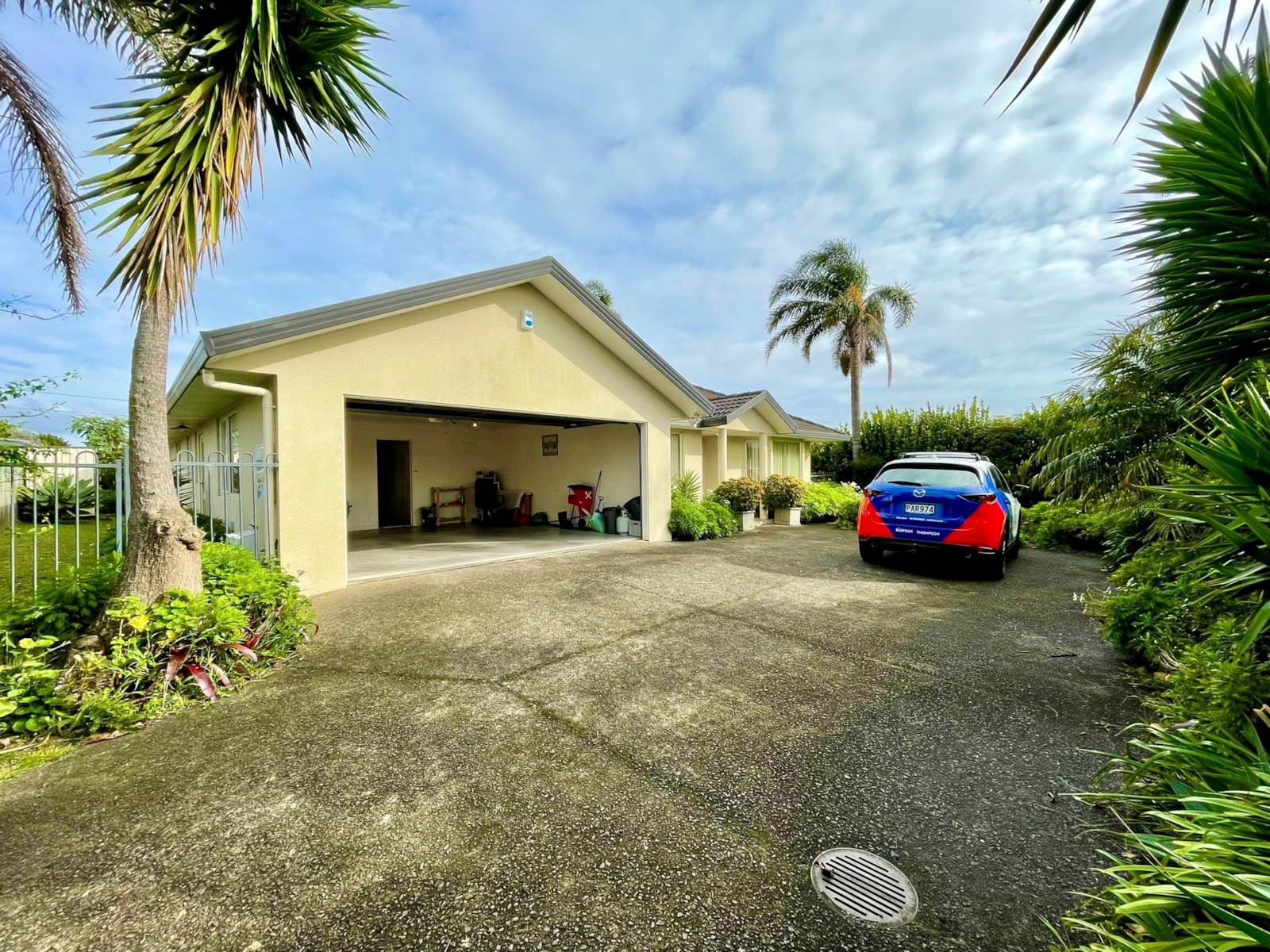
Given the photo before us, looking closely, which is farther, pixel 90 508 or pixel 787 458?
pixel 787 458

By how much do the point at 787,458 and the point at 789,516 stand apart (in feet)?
14.1

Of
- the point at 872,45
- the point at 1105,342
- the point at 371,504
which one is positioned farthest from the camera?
the point at 371,504

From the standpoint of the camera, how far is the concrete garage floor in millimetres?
8383

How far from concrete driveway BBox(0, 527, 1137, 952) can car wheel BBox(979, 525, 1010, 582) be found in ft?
7.19

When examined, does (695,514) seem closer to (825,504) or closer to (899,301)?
(825,504)

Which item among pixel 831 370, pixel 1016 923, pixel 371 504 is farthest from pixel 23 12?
pixel 831 370

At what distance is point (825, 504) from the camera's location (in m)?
16.3

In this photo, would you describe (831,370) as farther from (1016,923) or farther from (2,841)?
(2,841)

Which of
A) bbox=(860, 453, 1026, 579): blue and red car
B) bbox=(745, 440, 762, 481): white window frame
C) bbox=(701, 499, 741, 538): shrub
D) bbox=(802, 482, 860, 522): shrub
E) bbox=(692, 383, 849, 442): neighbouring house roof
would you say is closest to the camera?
bbox=(860, 453, 1026, 579): blue and red car

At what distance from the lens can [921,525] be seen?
729cm

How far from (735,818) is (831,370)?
20223mm

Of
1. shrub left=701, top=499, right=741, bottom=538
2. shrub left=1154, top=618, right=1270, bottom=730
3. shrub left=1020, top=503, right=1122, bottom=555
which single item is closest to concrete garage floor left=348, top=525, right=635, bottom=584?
shrub left=701, top=499, right=741, bottom=538

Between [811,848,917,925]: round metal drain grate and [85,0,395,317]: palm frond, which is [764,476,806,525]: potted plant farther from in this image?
[811,848,917,925]: round metal drain grate

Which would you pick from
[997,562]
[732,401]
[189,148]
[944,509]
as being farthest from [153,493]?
[732,401]
